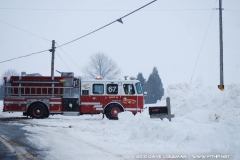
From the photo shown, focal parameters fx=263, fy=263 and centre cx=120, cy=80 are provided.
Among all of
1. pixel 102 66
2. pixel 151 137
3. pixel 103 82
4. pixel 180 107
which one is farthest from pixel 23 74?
pixel 102 66

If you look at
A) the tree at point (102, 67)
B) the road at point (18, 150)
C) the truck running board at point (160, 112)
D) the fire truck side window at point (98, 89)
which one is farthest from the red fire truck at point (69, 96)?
the tree at point (102, 67)

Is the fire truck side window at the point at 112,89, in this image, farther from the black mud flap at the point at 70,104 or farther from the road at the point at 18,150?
the road at the point at 18,150

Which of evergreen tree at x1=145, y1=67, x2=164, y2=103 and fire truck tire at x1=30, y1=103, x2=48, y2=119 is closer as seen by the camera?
fire truck tire at x1=30, y1=103, x2=48, y2=119

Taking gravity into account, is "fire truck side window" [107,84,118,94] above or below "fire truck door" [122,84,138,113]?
above

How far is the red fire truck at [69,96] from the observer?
17500 millimetres

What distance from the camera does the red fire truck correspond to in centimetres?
1750

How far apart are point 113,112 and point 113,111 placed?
0.23 feet

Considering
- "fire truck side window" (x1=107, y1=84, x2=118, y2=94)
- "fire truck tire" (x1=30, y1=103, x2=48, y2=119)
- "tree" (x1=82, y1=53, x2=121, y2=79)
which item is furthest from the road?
"tree" (x1=82, y1=53, x2=121, y2=79)

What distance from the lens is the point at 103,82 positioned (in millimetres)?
18078

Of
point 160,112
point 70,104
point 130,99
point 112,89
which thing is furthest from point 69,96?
point 160,112

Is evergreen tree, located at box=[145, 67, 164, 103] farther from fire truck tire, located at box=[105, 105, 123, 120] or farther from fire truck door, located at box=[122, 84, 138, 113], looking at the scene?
fire truck tire, located at box=[105, 105, 123, 120]

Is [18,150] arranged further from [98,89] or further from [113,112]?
[98,89]

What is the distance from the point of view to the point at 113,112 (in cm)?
1744

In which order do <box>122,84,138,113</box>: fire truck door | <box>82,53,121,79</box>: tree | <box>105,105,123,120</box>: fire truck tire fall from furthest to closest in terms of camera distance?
<box>82,53,121,79</box>: tree, <box>122,84,138,113</box>: fire truck door, <box>105,105,123,120</box>: fire truck tire
